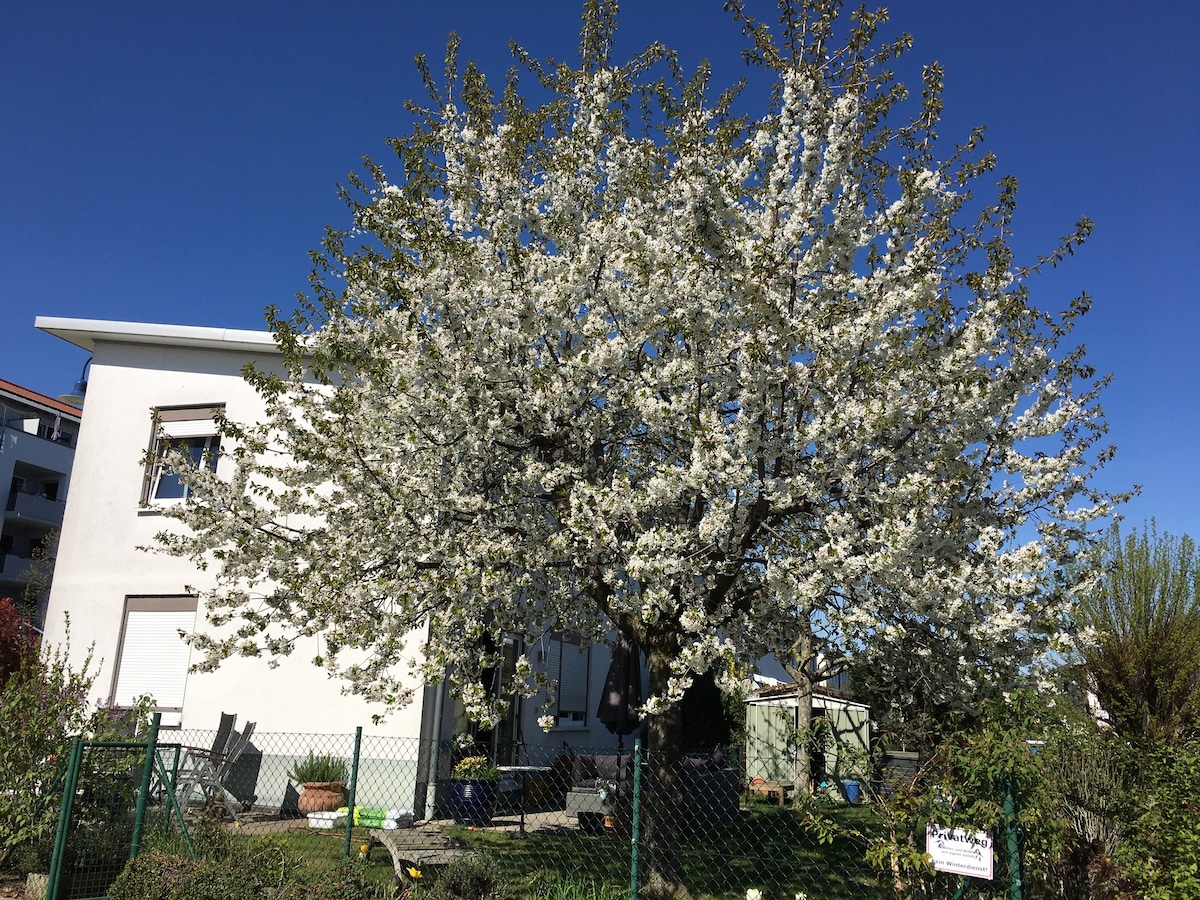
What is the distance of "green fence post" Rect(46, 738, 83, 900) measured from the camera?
6.90m

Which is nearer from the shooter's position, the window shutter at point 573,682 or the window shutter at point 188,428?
the window shutter at point 188,428

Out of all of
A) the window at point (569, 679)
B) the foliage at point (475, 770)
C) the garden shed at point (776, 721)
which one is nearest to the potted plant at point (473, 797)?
the foliage at point (475, 770)

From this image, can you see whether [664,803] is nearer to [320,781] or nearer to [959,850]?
[959,850]

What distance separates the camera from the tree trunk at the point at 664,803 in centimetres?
704

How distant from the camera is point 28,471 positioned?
33375mm

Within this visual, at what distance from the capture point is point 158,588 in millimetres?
13805

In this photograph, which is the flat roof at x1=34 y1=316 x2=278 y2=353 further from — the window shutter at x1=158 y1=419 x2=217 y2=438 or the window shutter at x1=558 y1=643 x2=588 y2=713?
the window shutter at x1=558 y1=643 x2=588 y2=713

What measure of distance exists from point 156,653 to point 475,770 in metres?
6.26

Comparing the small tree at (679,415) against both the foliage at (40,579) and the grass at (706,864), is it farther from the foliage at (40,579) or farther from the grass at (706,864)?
the foliage at (40,579)

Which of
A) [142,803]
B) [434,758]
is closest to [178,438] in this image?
[434,758]

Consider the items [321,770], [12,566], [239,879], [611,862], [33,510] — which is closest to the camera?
[239,879]

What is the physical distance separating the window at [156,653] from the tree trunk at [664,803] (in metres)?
9.03

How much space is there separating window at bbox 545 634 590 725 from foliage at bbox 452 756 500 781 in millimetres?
5502

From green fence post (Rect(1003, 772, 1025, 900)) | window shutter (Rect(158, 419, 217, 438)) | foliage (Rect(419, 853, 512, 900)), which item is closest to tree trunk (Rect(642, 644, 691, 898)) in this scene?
foliage (Rect(419, 853, 512, 900))
